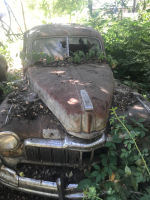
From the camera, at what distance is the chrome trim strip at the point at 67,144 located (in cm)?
164

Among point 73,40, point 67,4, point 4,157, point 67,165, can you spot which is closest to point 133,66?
point 73,40

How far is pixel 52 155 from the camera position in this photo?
5.88ft

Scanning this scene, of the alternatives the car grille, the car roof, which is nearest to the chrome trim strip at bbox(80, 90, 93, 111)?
the car grille

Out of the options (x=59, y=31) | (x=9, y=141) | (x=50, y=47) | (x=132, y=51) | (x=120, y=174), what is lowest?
(x=120, y=174)

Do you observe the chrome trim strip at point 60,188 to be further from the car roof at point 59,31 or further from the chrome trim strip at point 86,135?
the car roof at point 59,31

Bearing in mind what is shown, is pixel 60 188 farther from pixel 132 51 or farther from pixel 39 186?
pixel 132 51

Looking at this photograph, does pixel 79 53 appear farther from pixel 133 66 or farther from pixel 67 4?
pixel 67 4

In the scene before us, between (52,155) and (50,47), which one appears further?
(50,47)

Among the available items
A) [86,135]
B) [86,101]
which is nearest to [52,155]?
[86,135]

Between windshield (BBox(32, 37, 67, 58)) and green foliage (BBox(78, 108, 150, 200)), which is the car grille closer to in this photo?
green foliage (BBox(78, 108, 150, 200))

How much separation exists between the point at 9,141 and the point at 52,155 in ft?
1.51

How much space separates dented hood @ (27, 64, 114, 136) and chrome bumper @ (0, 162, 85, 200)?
561mm

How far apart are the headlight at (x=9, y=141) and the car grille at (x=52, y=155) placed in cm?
12

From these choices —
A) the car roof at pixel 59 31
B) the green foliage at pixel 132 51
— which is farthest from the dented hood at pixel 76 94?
the green foliage at pixel 132 51
